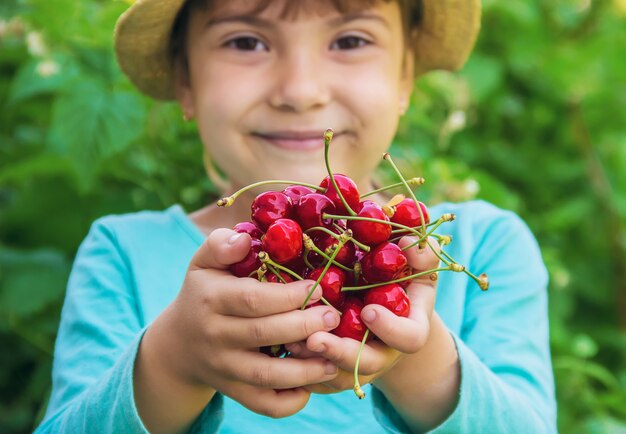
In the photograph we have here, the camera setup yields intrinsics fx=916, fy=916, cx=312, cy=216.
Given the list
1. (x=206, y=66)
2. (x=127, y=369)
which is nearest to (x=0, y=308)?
(x=206, y=66)

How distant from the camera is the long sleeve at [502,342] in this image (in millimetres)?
1587

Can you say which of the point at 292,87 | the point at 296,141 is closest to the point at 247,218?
the point at 296,141

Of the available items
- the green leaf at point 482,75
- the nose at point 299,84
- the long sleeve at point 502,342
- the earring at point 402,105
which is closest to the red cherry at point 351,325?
the long sleeve at point 502,342

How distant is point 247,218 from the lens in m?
2.22

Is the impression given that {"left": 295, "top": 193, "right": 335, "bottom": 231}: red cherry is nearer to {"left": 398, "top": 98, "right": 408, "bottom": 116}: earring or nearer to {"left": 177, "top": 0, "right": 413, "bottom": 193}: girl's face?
{"left": 177, "top": 0, "right": 413, "bottom": 193}: girl's face

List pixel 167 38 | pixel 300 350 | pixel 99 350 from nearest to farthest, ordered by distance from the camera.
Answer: pixel 300 350 < pixel 99 350 < pixel 167 38

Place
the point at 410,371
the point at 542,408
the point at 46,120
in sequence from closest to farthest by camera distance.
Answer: the point at 410,371 → the point at 542,408 → the point at 46,120

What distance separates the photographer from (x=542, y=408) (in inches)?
72.6

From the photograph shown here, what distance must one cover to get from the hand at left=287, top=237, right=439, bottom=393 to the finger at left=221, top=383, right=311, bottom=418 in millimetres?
32

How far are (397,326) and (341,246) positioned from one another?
14cm

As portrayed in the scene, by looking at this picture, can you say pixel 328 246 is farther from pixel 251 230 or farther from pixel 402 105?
pixel 402 105

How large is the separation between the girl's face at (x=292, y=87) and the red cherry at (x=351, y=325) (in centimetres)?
77

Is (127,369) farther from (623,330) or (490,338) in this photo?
(623,330)

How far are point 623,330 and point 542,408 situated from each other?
5.53ft
